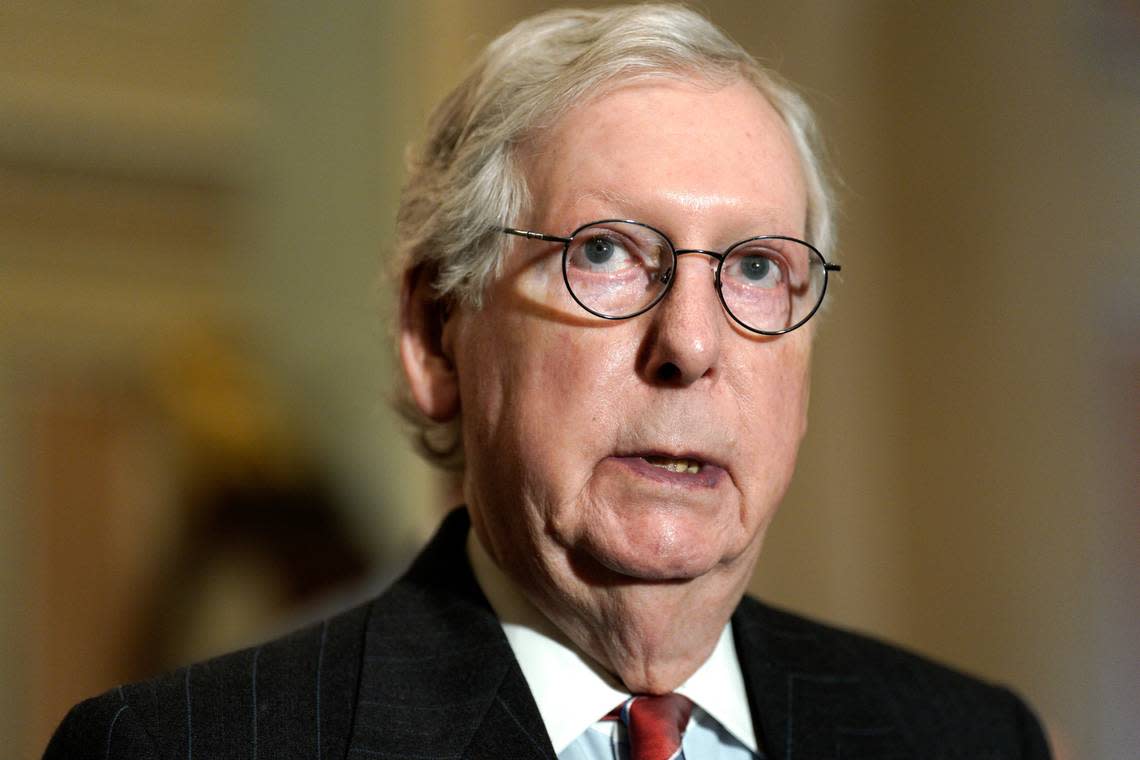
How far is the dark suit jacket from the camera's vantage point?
1633mm

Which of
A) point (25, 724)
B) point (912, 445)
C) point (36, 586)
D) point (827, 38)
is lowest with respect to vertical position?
point (25, 724)

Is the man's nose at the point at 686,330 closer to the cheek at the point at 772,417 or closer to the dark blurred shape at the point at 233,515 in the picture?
the cheek at the point at 772,417

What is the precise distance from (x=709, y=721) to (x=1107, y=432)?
8.75 ft

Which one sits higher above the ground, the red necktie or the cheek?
the cheek

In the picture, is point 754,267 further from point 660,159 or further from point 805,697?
point 805,697

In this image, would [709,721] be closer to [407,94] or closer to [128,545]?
[128,545]

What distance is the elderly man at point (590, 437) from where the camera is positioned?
1.63m

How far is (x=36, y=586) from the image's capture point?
4.76 m

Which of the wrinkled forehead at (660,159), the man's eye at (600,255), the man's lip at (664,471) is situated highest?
the wrinkled forehead at (660,159)

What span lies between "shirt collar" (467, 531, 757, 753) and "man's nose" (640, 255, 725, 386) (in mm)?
394

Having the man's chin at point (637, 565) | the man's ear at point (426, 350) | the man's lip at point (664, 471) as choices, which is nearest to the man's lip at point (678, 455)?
the man's lip at point (664, 471)

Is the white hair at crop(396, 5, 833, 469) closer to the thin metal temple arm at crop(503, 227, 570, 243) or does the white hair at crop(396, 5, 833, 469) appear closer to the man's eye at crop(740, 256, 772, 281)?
the thin metal temple arm at crop(503, 227, 570, 243)

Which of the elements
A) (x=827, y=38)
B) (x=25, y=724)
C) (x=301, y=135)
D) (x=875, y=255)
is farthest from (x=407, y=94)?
(x=25, y=724)

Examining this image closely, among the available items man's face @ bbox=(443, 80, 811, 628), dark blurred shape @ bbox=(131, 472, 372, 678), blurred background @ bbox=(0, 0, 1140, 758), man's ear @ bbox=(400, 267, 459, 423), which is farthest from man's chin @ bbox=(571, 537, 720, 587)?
dark blurred shape @ bbox=(131, 472, 372, 678)
